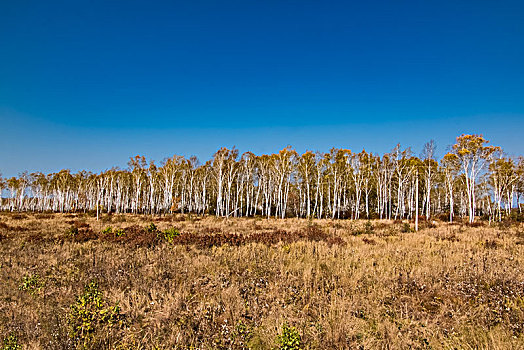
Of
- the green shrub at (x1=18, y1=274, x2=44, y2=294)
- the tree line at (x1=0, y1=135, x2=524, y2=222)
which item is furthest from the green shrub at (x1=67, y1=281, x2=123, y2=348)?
the tree line at (x1=0, y1=135, x2=524, y2=222)

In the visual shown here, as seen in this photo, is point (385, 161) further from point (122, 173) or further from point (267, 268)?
A: point (122, 173)

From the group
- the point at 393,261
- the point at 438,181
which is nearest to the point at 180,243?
the point at 393,261

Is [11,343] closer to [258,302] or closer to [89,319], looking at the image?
[89,319]

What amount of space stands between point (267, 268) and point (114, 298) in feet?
12.1

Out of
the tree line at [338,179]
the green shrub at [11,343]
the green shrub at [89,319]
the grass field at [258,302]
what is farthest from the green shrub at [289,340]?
the tree line at [338,179]

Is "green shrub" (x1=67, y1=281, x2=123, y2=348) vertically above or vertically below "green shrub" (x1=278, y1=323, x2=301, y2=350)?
below

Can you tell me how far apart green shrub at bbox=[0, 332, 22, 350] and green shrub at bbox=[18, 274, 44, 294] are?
2118mm

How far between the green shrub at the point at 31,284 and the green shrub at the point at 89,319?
1.84m

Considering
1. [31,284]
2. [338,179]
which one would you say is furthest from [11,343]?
[338,179]

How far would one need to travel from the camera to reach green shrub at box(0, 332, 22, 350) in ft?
11.7

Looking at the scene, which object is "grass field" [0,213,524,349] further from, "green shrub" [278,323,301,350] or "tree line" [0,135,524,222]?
"tree line" [0,135,524,222]

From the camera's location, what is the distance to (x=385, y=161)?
40.6m

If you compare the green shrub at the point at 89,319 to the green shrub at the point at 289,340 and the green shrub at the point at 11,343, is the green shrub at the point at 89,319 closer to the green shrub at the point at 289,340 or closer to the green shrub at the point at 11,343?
the green shrub at the point at 11,343

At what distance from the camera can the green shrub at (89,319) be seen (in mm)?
3980
